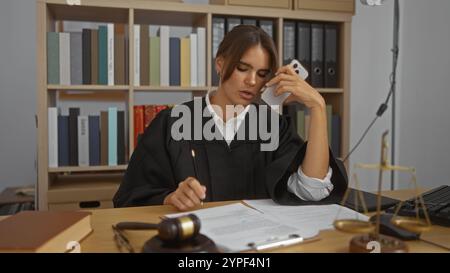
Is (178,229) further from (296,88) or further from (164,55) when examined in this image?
(164,55)

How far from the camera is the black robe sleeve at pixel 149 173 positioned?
123 centimetres

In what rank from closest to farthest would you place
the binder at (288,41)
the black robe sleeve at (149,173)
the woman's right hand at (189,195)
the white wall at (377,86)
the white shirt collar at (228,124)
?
the woman's right hand at (189,195) < the black robe sleeve at (149,173) < the white shirt collar at (228,124) < the binder at (288,41) < the white wall at (377,86)

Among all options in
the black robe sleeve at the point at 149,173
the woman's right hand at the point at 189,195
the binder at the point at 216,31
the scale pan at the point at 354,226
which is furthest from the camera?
the binder at the point at 216,31

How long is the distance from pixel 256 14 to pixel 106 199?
1292mm

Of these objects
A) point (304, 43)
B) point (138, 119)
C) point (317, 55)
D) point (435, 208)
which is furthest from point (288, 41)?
point (435, 208)

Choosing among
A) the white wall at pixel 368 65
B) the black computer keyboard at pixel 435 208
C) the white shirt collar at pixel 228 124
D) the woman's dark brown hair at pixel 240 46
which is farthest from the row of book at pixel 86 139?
the white wall at pixel 368 65

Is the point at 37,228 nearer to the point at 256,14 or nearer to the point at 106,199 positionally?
the point at 106,199

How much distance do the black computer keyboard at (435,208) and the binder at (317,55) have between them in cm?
143

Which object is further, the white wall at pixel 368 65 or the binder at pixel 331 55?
the white wall at pixel 368 65

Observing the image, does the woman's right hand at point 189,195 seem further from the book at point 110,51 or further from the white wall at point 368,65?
the white wall at point 368,65

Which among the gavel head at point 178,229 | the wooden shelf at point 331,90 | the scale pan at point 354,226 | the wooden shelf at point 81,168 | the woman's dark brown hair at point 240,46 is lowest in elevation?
the wooden shelf at point 81,168

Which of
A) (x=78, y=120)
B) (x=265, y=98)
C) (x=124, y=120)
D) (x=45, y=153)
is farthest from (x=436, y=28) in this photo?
(x=45, y=153)

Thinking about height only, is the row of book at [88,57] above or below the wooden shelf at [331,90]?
above

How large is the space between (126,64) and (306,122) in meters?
1.07
